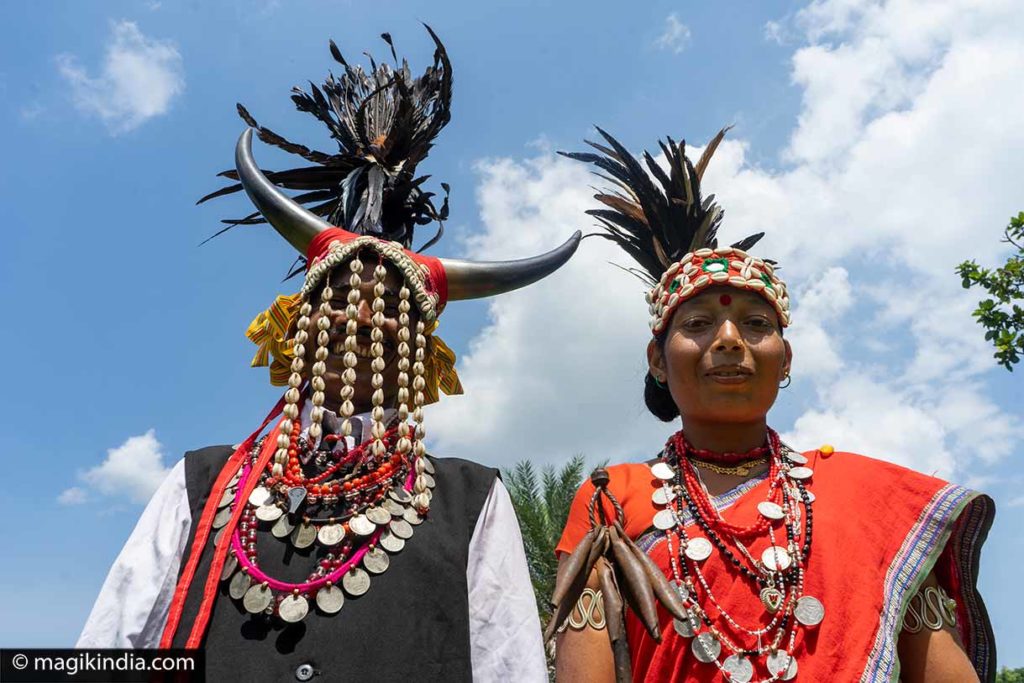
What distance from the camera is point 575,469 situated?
11.3 meters

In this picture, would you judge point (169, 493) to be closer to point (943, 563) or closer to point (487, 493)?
point (487, 493)

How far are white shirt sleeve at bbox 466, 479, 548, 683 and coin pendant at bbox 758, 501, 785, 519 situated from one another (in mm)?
945

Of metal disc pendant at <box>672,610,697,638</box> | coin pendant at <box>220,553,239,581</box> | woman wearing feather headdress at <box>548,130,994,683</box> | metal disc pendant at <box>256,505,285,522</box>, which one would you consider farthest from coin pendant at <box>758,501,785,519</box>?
coin pendant at <box>220,553,239,581</box>

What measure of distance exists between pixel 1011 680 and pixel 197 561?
3435 centimetres

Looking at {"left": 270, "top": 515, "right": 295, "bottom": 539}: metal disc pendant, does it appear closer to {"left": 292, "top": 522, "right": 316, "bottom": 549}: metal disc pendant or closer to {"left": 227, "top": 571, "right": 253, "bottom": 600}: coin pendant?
{"left": 292, "top": 522, "right": 316, "bottom": 549}: metal disc pendant

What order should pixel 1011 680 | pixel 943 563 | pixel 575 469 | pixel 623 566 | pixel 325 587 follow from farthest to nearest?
1. pixel 1011 680
2. pixel 575 469
3. pixel 943 563
4. pixel 325 587
5. pixel 623 566

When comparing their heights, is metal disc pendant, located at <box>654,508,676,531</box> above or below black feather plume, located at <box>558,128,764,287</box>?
below

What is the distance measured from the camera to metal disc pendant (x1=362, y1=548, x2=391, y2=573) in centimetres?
276

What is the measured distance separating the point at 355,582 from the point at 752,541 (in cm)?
147

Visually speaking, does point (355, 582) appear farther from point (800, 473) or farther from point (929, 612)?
point (929, 612)

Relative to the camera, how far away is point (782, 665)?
2.92 metres

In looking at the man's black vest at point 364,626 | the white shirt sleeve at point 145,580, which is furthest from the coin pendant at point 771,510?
the white shirt sleeve at point 145,580

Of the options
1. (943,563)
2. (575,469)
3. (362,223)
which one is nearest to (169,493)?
(362,223)

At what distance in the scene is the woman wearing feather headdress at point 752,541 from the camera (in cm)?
294
